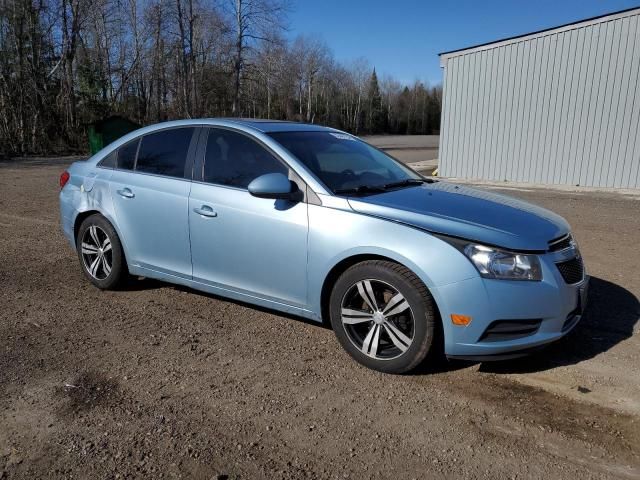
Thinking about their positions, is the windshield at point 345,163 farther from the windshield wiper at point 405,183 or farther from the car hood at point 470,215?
the car hood at point 470,215

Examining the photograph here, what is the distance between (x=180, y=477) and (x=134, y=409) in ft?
2.40

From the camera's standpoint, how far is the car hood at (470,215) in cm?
327

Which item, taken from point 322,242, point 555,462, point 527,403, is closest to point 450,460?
point 555,462

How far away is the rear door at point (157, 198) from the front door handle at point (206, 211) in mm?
155

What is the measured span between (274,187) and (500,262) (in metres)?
1.58

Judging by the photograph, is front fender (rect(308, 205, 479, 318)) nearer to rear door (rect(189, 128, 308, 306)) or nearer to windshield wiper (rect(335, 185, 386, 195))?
rear door (rect(189, 128, 308, 306))

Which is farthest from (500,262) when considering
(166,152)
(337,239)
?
(166,152)

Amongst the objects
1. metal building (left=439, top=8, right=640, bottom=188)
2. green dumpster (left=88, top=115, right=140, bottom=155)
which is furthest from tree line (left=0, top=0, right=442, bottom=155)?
metal building (left=439, top=8, right=640, bottom=188)

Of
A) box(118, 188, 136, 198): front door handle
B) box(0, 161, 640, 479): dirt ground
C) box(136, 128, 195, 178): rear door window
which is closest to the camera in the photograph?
box(0, 161, 640, 479): dirt ground

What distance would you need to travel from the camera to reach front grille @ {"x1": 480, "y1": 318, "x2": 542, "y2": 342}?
3223mm

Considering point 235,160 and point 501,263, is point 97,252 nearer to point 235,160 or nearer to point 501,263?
point 235,160

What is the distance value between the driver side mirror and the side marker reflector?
4.42 feet

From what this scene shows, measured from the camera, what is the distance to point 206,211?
4.21m

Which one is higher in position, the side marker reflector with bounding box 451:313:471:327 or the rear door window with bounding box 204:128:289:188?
the rear door window with bounding box 204:128:289:188
